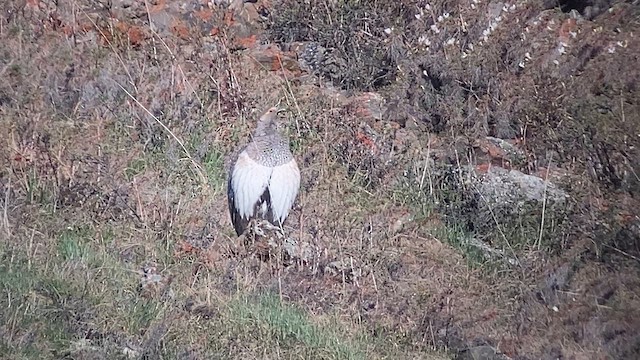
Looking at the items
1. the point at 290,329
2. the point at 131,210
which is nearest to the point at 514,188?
the point at 290,329

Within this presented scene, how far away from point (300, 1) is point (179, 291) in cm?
96

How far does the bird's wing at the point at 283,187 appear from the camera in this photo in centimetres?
259

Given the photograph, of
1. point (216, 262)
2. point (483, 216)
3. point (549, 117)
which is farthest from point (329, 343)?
point (549, 117)

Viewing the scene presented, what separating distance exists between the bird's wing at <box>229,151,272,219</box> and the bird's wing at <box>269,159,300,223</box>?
2 centimetres

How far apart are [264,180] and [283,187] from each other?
0.21 ft

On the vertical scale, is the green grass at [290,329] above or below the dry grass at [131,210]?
below

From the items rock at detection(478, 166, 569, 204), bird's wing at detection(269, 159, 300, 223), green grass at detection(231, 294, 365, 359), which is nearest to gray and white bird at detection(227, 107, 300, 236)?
bird's wing at detection(269, 159, 300, 223)

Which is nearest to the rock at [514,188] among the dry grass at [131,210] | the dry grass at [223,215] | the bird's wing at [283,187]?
the dry grass at [223,215]

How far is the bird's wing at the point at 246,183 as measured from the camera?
2.58m

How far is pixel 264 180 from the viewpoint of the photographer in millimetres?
2578

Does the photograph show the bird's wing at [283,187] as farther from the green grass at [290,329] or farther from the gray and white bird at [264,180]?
the green grass at [290,329]

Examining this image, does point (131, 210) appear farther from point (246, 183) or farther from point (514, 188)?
point (514, 188)

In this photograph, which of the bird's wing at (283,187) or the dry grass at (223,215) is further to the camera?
the bird's wing at (283,187)

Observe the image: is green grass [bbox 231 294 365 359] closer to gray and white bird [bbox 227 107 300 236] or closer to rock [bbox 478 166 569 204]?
gray and white bird [bbox 227 107 300 236]
